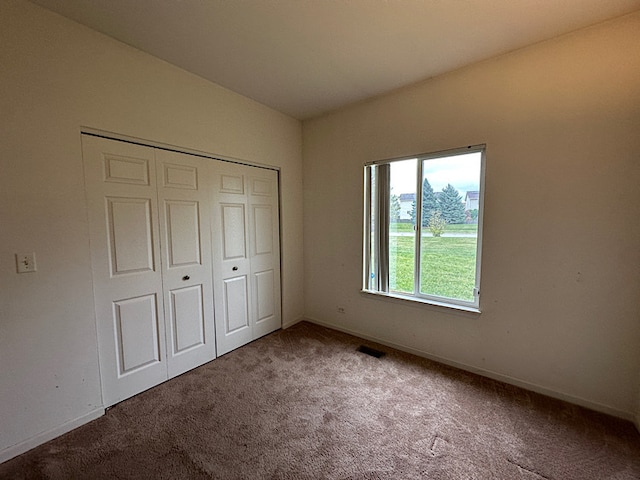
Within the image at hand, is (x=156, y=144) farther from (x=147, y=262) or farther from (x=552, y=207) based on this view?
(x=552, y=207)

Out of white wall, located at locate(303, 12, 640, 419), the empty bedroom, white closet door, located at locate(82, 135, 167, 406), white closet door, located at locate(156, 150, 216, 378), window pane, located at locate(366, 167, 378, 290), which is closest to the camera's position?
the empty bedroom

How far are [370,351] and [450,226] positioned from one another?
1489 mm

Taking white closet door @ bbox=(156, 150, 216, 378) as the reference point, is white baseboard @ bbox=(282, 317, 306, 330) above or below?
below

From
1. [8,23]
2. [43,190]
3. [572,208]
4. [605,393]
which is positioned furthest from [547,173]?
[8,23]

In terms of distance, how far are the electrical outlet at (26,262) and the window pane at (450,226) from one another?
116 inches

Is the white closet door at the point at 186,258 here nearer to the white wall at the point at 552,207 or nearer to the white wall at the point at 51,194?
the white wall at the point at 51,194

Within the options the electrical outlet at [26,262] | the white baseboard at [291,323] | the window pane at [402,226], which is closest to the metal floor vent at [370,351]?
the window pane at [402,226]

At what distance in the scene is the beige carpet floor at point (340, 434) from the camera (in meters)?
1.43

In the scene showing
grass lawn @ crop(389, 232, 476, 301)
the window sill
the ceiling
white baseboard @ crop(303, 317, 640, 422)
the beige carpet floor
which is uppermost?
the ceiling

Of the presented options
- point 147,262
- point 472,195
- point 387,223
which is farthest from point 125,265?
point 472,195

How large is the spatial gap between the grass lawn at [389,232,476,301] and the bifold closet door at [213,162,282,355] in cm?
142

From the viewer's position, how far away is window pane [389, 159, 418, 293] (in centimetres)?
268

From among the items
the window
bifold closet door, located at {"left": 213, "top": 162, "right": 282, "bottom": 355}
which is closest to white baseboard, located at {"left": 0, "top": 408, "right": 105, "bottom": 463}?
bifold closet door, located at {"left": 213, "top": 162, "right": 282, "bottom": 355}

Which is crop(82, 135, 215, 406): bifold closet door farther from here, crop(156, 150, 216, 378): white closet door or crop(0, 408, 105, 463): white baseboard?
crop(0, 408, 105, 463): white baseboard
